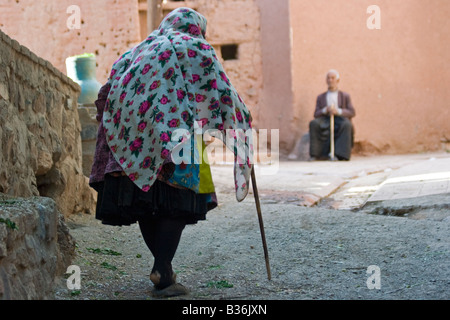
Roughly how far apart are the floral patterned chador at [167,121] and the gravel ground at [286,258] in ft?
1.49

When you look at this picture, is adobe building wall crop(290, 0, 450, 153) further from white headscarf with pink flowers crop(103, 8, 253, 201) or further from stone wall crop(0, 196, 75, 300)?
stone wall crop(0, 196, 75, 300)

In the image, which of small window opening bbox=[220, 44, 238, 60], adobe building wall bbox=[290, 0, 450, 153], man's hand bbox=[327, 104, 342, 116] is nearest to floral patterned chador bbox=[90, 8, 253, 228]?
man's hand bbox=[327, 104, 342, 116]

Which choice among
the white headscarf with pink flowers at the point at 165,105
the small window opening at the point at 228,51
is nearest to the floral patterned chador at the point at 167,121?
the white headscarf with pink flowers at the point at 165,105

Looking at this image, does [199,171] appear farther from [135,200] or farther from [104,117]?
[104,117]

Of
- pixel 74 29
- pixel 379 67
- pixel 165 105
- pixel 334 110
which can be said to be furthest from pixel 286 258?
pixel 379 67

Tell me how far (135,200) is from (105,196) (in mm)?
159

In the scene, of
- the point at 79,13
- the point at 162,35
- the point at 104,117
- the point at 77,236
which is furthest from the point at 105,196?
the point at 79,13

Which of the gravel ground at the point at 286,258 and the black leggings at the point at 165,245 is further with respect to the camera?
the gravel ground at the point at 286,258

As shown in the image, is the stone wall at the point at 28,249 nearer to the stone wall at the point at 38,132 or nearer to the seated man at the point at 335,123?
the stone wall at the point at 38,132

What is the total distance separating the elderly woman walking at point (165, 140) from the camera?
9.21 ft

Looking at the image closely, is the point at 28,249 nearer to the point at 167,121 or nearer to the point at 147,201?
the point at 147,201

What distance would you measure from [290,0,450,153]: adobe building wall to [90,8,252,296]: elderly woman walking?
30.7ft

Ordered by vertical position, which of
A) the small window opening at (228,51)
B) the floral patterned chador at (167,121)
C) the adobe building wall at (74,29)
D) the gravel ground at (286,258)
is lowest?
the gravel ground at (286,258)

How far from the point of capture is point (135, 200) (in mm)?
2816
